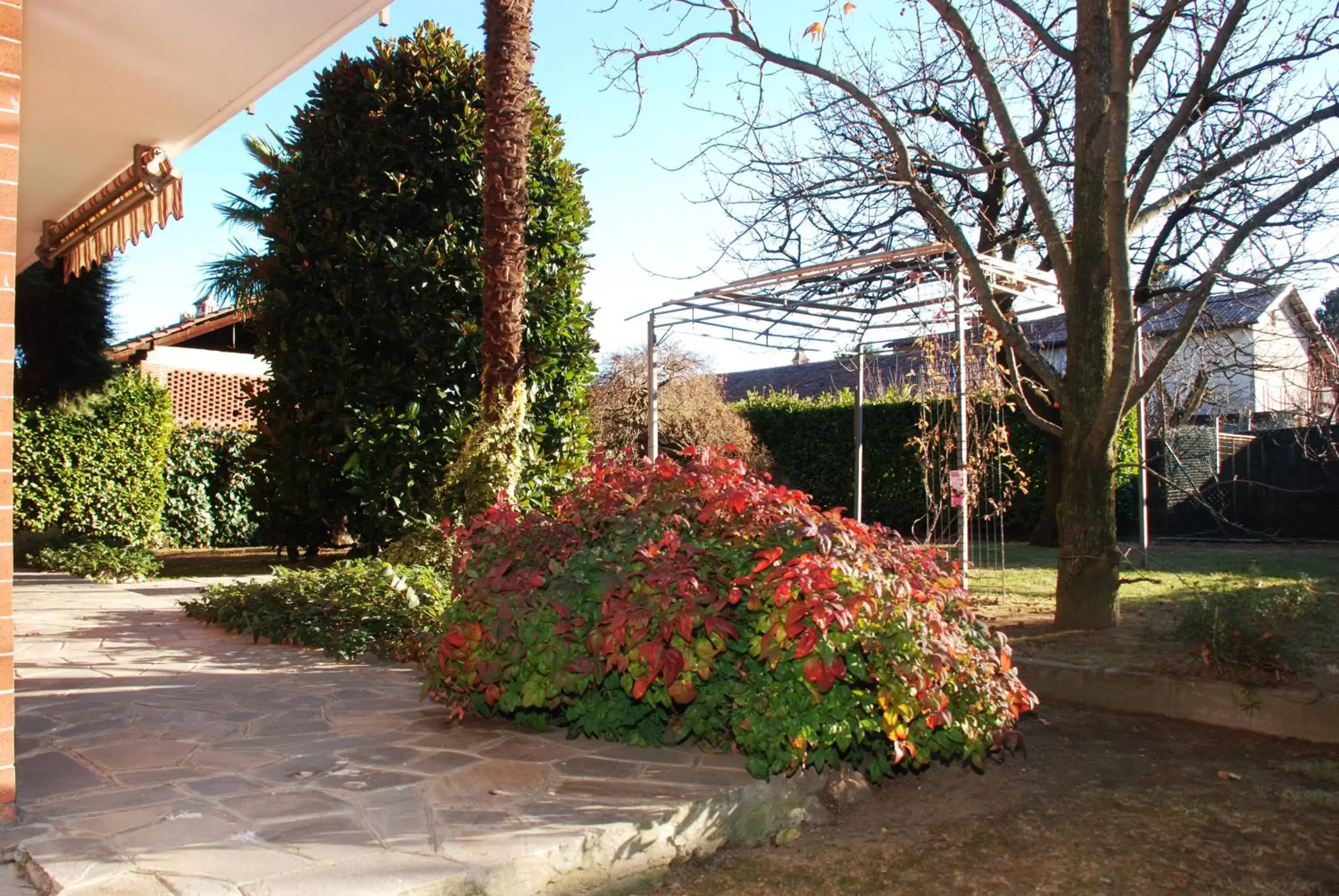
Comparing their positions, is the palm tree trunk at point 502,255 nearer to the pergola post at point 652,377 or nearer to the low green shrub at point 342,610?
the low green shrub at point 342,610

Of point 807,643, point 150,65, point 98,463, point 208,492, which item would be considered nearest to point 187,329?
point 208,492

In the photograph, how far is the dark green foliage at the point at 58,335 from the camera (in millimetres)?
12516

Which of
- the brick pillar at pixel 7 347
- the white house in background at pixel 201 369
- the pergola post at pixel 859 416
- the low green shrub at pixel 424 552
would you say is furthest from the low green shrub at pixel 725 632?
the white house in background at pixel 201 369

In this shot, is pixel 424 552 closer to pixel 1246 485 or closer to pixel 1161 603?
pixel 1161 603

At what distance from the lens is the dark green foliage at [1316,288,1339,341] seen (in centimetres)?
1417

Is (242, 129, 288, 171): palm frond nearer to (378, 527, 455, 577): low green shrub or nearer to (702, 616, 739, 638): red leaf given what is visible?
(378, 527, 455, 577): low green shrub

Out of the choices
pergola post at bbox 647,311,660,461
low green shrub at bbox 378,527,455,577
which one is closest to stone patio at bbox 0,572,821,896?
low green shrub at bbox 378,527,455,577

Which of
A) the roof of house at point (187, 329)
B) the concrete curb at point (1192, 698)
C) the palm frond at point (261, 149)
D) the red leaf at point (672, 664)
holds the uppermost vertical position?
the palm frond at point (261, 149)

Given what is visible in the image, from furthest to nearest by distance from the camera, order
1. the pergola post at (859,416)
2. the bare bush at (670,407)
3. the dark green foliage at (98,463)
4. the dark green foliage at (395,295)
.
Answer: the bare bush at (670,407), the pergola post at (859,416), the dark green foliage at (98,463), the dark green foliage at (395,295)

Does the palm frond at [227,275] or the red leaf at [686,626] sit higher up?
the palm frond at [227,275]

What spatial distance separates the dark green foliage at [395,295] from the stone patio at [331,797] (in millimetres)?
4992

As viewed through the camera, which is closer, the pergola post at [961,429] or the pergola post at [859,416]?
the pergola post at [961,429]

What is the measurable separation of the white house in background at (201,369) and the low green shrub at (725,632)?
55.9 ft

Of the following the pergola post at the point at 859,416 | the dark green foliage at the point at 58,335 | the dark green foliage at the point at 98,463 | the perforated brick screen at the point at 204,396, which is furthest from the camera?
the perforated brick screen at the point at 204,396
